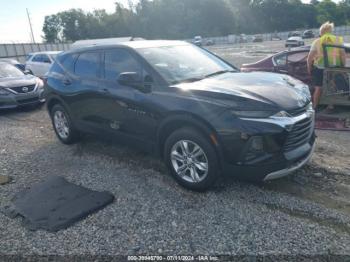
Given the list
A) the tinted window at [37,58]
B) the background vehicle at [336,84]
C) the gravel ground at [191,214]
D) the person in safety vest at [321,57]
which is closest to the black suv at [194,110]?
the gravel ground at [191,214]

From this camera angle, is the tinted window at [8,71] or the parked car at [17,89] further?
the tinted window at [8,71]

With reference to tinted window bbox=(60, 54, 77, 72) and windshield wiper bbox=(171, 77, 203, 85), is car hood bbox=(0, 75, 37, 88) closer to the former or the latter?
tinted window bbox=(60, 54, 77, 72)

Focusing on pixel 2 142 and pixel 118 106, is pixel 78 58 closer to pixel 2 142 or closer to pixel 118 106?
pixel 118 106

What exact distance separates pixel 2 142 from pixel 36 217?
3.72 metres

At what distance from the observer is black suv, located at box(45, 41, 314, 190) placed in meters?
3.36

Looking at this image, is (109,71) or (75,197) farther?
(109,71)

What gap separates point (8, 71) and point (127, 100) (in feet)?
25.7

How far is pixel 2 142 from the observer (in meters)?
6.58

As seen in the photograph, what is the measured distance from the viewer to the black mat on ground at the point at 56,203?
3479mm

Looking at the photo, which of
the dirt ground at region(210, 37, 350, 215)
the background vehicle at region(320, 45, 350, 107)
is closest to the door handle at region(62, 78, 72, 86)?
the dirt ground at region(210, 37, 350, 215)

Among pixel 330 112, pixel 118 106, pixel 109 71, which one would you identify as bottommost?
pixel 330 112

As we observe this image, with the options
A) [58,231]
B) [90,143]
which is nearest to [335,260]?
[58,231]

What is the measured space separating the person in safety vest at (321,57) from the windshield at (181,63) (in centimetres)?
288

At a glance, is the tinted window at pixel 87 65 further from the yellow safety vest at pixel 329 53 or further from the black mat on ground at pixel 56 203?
the yellow safety vest at pixel 329 53
